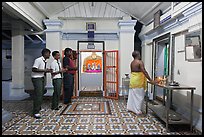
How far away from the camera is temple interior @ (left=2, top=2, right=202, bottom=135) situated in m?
3.08

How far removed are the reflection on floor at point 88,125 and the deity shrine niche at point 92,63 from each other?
154 inches

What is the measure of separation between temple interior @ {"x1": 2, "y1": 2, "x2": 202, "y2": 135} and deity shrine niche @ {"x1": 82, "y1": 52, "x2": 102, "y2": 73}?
43 mm

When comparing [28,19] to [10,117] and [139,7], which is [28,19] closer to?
[10,117]

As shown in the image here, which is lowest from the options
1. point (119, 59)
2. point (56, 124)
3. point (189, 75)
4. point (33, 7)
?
point (56, 124)

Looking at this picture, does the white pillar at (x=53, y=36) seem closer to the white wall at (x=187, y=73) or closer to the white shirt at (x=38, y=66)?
the white shirt at (x=38, y=66)

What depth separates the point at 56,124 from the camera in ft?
11.0

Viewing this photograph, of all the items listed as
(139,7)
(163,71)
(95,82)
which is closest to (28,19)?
(139,7)

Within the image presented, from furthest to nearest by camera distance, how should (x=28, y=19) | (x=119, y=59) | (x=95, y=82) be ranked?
(x=95, y=82) < (x=119, y=59) < (x=28, y=19)

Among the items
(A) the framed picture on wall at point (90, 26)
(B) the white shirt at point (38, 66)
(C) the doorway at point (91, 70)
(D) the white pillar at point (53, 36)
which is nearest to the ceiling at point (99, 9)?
(A) the framed picture on wall at point (90, 26)

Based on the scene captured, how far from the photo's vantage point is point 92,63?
7863 millimetres

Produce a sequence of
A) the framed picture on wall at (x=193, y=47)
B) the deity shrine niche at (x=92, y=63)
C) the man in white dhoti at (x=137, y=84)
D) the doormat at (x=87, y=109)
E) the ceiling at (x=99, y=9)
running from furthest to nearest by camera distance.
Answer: the deity shrine niche at (x=92, y=63) < the ceiling at (x=99, y=9) < the doormat at (x=87, y=109) < the man in white dhoti at (x=137, y=84) < the framed picture on wall at (x=193, y=47)

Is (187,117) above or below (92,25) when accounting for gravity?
below

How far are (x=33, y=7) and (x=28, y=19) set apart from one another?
0.48 meters

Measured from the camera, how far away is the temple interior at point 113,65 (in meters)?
3.08
